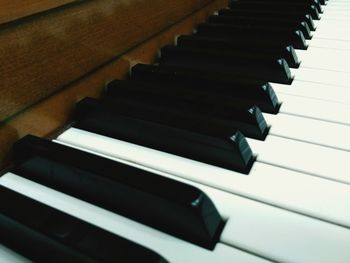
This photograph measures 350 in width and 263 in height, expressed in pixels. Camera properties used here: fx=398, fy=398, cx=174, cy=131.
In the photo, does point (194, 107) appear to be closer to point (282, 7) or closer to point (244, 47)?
point (244, 47)

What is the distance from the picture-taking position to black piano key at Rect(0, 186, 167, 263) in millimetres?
540

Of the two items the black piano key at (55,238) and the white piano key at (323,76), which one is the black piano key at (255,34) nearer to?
the white piano key at (323,76)

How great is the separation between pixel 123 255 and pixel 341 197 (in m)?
0.38

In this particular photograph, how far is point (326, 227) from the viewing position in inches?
24.6

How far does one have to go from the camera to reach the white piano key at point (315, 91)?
102cm

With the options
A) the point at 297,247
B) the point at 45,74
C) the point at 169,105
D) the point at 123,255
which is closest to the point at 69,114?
the point at 45,74

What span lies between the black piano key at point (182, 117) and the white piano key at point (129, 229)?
25cm

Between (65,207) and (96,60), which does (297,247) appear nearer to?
(65,207)

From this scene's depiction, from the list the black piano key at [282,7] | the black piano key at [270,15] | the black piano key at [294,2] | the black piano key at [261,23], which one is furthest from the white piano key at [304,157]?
→ the black piano key at [294,2]

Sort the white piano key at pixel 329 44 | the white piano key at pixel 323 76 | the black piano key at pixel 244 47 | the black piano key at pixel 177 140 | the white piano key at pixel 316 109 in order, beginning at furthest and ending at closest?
the white piano key at pixel 329 44
the black piano key at pixel 244 47
the white piano key at pixel 323 76
the white piano key at pixel 316 109
the black piano key at pixel 177 140

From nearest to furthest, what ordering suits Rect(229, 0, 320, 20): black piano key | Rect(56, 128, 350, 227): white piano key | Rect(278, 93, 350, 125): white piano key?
Rect(56, 128, 350, 227): white piano key
Rect(278, 93, 350, 125): white piano key
Rect(229, 0, 320, 20): black piano key

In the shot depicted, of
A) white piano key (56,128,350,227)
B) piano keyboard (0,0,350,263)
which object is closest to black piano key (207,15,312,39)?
piano keyboard (0,0,350,263)

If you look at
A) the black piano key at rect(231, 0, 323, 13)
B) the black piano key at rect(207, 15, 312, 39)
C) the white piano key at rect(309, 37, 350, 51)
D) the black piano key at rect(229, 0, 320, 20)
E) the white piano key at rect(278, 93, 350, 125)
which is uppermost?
the black piano key at rect(231, 0, 323, 13)

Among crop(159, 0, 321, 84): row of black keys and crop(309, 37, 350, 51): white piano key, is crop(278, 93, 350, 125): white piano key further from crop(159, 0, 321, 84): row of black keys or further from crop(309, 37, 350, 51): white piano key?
crop(309, 37, 350, 51): white piano key
